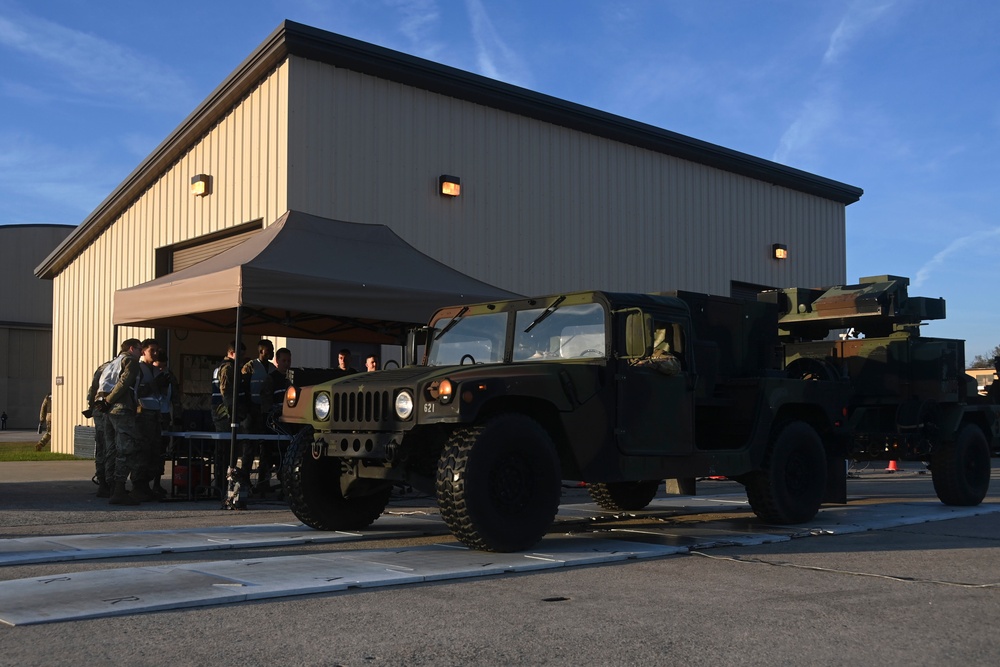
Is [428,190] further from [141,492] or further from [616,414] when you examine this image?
[616,414]

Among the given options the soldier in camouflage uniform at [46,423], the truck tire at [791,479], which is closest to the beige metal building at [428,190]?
the soldier in camouflage uniform at [46,423]

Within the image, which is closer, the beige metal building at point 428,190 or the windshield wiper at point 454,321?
the windshield wiper at point 454,321

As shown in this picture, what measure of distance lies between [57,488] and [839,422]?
9.40 metres

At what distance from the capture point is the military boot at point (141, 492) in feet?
37.7

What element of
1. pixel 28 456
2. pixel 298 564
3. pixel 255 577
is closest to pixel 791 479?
pixel 298 564

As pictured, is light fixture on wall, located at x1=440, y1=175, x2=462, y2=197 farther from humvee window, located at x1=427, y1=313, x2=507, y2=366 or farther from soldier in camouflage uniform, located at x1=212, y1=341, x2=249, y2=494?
humvee window, located at x1=427, y1=313, x2=507, y2=366

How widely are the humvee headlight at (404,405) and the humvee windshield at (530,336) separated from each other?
1.35m

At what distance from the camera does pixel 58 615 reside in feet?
17.0

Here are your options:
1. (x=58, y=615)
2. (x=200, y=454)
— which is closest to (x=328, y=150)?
(x=200, y=454)

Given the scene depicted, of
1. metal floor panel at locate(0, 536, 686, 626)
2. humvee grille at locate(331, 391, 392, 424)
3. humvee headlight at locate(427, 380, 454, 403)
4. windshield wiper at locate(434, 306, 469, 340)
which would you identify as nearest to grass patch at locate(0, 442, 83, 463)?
windshield wiper at locate(434, 306, 469, 340)

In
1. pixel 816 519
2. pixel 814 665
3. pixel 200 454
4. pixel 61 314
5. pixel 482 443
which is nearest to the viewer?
pixel 814 665

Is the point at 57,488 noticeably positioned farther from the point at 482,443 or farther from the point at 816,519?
the point at 816,519

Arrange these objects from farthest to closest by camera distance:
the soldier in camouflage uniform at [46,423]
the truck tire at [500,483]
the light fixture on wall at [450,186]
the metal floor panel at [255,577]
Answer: the soldier in camouflage uniform at [46,423] → the light fixture on wall at [450,186] → the truck tire at [500,483] → the metal floor panel at [255,577]

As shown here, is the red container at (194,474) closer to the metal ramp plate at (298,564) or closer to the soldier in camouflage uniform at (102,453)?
the soldier in camouflage uniform at (102,453)
